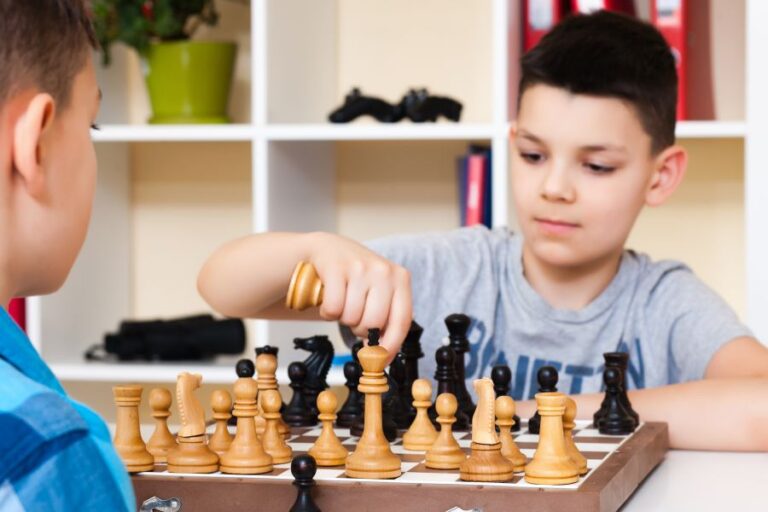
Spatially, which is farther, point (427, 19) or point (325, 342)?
point (427, 19)

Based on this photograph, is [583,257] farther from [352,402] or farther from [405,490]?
[405,490]

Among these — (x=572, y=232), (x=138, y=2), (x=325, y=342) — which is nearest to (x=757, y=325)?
(x=572, y=232)

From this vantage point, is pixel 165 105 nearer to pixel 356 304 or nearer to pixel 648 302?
pixel 648 302

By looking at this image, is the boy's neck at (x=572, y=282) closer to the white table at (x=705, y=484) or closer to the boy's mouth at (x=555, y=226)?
the boy's mouth at (x=555, y=226)

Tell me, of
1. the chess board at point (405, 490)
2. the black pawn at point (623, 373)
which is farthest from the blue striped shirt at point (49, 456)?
the black pawn at point (623, 373)

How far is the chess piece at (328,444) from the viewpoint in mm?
1009

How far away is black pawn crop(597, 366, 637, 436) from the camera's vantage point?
1197mm

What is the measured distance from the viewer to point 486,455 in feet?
3.07

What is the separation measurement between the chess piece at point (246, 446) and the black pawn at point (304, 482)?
0.30 ft

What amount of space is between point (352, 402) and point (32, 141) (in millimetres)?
590

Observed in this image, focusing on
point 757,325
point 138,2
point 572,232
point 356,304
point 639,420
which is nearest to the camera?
point 356,304

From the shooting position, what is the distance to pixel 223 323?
248 centimetres

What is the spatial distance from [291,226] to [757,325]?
3.12ft

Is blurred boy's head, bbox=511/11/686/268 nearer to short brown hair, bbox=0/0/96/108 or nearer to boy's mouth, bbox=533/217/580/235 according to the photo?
boy's mouth, bbox=533/217/580/235
